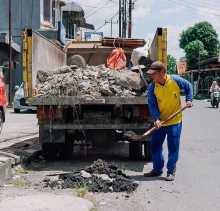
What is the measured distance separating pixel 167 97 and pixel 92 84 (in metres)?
1.76

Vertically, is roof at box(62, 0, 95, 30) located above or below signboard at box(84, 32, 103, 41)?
above

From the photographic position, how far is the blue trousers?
886cm

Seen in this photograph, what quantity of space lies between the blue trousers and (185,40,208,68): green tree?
5426 cm

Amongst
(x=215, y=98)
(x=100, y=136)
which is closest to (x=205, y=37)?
(x=215, y=98)

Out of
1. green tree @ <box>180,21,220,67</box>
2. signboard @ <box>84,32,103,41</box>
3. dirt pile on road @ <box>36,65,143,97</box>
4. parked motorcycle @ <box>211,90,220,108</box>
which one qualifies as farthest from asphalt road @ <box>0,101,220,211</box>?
green tree @ <box>180,21,220,67</box>

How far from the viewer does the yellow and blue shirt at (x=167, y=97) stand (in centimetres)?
898

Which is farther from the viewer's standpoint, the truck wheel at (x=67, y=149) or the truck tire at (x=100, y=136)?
the truck wheel at (x=67, y=149)

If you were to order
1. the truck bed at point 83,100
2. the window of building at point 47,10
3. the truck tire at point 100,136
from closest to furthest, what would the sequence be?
the truck bed at point 83,100 → the truck tire at point 100,136 → the window of building at point 47,10

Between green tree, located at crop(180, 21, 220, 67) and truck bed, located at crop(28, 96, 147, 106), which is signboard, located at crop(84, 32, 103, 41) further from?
green tree, located at crop(180, 21, 220, 67)

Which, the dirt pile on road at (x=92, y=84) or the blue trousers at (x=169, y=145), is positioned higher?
the dirt pile on road at (x=92, y=84)

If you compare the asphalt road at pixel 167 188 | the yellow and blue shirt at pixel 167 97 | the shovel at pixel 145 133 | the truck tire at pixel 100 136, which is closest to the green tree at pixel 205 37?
the asphalt road at pixel 167 188

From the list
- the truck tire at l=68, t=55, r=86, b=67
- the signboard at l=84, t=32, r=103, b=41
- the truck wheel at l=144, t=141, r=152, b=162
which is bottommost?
the truck wheel at l=144, t=141, r=152, b=162

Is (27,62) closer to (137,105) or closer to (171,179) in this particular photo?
(137,105)

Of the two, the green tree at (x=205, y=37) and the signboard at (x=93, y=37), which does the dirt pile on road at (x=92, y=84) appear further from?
the green tree at (x=205, y=37)
